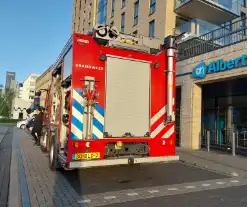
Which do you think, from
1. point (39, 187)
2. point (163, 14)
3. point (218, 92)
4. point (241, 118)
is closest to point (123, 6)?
point (163, 14)

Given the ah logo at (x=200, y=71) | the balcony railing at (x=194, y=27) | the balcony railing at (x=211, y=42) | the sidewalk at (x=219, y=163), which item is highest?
the balcony railing at (x=194, y=27)

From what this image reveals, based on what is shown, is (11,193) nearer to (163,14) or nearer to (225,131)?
(225,131)

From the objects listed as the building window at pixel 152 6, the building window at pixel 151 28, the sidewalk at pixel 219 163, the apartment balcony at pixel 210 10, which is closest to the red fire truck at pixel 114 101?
the sidewalk at pixel 219 163

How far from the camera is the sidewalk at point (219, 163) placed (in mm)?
8088

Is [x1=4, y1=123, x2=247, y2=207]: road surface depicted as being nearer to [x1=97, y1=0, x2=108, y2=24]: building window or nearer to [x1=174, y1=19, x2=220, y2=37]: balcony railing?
[x1=174, y1=19, x2=220, y2=37]: balcony railing

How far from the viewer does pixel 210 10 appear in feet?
60.5

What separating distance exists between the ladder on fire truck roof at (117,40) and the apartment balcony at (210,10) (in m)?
12.1

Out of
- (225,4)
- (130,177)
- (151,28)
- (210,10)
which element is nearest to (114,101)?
(130,177)

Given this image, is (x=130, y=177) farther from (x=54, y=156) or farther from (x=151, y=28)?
(x=151, y=28)

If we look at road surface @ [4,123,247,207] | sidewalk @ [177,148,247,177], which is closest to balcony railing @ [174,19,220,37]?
sidewalk @ [177,148,247,177]

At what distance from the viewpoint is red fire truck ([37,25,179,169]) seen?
570 cm

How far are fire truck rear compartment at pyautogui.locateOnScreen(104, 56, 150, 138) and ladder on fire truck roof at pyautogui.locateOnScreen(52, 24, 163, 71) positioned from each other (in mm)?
385

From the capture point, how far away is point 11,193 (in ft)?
17.0

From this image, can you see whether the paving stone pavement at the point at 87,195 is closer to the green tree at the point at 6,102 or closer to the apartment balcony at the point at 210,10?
the apartment balcony at the point at 210,10
